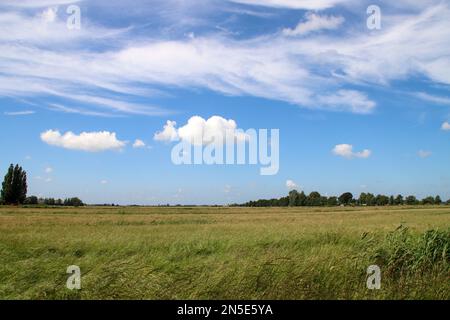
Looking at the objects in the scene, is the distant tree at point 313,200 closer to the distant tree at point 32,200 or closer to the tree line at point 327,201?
the tree line at point 327,201

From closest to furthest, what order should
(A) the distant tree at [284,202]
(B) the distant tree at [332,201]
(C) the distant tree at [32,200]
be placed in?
(C) the distant tree at [32,200] < (B) the distant tree at [332,201] < (A) the distant tree at [284,202]

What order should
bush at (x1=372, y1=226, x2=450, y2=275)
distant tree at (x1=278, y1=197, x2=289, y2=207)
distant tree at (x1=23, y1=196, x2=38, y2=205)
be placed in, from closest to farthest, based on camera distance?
bush at (x1=372, y1=226, x2=450, y2=275)
distant tree at (x1=23, y1=196, x2=38, y2=205)
distant tree at (x1=278, y1=197, x2=289, y2=207)

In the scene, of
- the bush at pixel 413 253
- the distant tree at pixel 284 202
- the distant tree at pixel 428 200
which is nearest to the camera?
the bush at pixel 413 253

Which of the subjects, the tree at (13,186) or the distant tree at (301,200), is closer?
the tree at (13,186)

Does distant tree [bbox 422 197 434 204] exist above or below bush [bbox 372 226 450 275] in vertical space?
below

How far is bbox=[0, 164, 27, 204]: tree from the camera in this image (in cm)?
12162

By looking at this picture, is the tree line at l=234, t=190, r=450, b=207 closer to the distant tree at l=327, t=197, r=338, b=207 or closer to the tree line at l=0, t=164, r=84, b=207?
the distant tree at l=327, t=197, r=338, b=207

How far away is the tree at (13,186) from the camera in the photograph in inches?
4788

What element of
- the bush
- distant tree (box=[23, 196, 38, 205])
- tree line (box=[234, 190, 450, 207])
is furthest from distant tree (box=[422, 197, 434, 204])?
the bush

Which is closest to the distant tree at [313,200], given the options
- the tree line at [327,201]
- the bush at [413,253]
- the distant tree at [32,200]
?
the tree line at [327,201]
